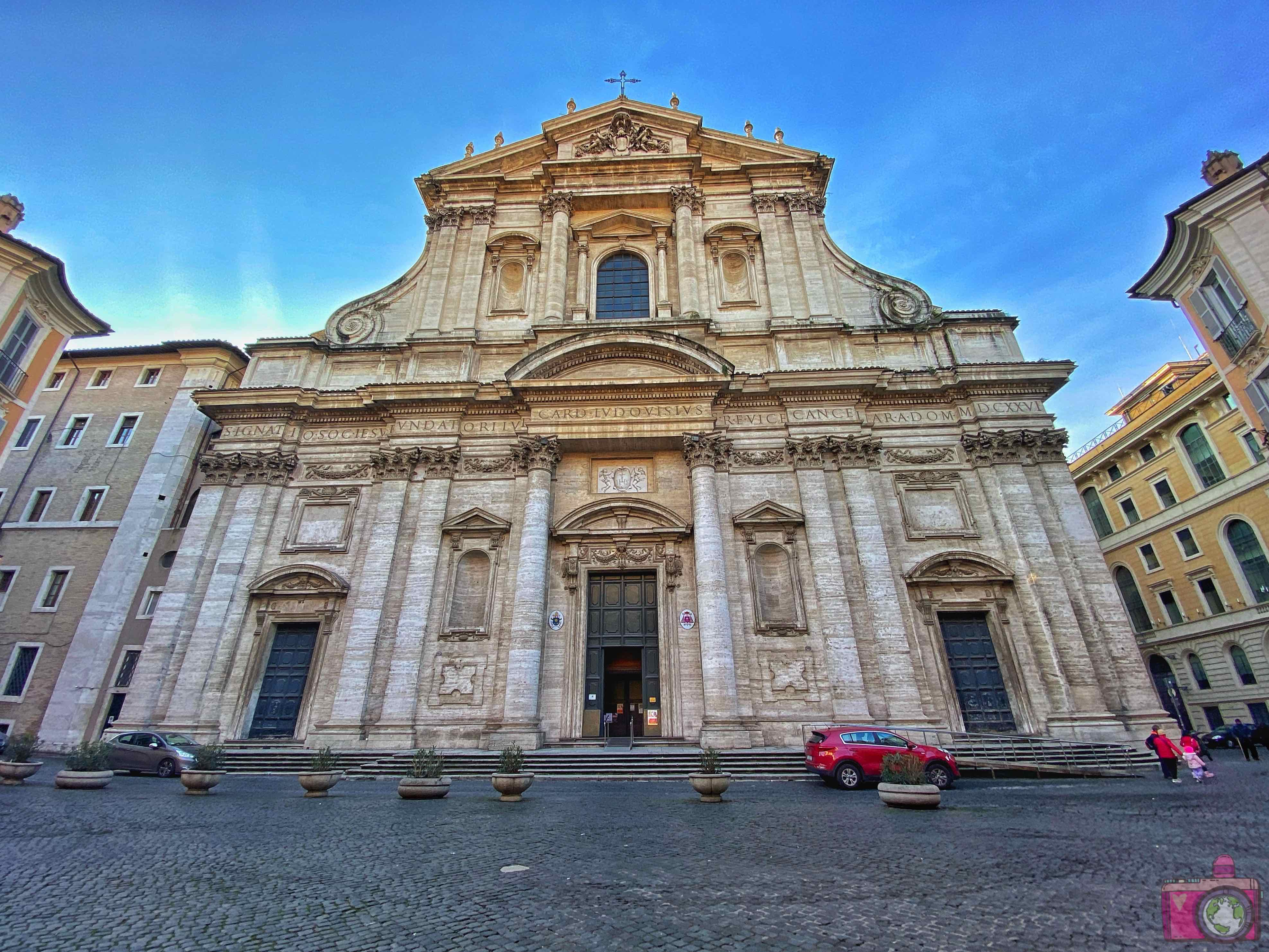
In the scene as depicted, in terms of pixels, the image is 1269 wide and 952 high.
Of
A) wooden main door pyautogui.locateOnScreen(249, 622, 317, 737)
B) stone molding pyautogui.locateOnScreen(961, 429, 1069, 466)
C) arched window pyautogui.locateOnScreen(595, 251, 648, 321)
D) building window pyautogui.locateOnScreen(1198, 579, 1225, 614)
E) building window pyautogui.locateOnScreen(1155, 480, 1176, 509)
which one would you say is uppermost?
arched window pyautogui.locateOnScreen(595, 251, 648, 321)

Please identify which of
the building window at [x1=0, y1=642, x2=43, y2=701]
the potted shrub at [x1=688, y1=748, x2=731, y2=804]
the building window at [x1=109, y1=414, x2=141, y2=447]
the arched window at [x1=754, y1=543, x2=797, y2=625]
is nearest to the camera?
the potted shrub at [x1=688, y1=748, x2=731, y2=804]

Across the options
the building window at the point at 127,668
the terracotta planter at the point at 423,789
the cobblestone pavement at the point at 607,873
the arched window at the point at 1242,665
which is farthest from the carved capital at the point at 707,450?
the arched window at the point at 1242,665

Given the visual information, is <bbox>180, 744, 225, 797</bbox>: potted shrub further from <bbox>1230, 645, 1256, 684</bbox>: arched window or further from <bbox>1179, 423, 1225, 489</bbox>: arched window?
<bbox>1179, 423, 1225, 489</bbox>: arched window

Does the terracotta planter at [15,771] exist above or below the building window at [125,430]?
below

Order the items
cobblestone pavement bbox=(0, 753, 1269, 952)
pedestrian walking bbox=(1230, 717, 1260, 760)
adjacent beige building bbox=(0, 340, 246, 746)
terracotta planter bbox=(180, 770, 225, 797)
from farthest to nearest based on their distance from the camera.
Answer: adjacent beige building bbox=(0, 340, 246, 746) < pedestrian walking bbox=(1230, 717, 1260, 760) < terracotta planter bbox=(180, 770, 225, 797) < cobblestone pavement bbox=(0, 753, 1269, 952)

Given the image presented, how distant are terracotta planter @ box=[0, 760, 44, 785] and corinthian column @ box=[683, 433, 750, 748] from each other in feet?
44.8

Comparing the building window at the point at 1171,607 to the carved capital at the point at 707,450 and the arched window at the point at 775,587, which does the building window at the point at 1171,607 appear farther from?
the carved capital at the point at 707,450

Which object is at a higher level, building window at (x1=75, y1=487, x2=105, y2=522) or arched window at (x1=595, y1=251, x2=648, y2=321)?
arched window at (x1=595, y1=251, x2=648, y2=321)

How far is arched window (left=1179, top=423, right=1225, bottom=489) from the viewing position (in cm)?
2666

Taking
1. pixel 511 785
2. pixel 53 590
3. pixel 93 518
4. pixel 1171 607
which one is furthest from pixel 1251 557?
pixel 53 590

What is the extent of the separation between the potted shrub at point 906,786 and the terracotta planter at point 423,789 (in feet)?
23.3

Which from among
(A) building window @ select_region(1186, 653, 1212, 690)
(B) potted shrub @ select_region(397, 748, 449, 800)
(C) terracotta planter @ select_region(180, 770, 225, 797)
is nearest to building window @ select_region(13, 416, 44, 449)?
(C) terracotta planter @ select_region(180, 770, 225, 797)

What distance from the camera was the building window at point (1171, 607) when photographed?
28.9 meters

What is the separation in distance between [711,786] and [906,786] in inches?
115
